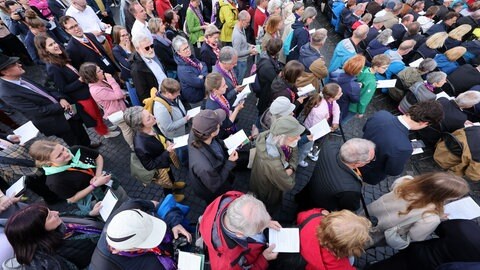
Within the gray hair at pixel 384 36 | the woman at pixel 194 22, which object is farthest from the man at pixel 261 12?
the gray hair at pixel 384 36

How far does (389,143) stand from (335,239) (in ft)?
6.09

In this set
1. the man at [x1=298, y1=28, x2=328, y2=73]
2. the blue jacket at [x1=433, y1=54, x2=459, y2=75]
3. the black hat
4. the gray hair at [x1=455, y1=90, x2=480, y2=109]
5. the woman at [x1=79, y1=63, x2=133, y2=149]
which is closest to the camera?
the black hat

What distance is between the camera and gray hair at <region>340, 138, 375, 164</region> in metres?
2.71

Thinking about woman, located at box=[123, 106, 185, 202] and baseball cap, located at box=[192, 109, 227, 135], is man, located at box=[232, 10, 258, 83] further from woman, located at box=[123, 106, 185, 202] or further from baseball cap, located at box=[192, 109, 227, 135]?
baseball cap, located at box=[192, 109, 227, 135]

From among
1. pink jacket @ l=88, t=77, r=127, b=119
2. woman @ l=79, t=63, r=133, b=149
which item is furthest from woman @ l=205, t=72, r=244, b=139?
pink jacket @ l=88, t=77, r=127, b=119

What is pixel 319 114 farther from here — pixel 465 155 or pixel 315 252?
pixel 465 155

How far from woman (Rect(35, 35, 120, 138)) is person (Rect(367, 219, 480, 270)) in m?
5.30

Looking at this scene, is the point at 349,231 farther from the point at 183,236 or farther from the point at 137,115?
the point at 137,115

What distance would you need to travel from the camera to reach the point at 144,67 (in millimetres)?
4383

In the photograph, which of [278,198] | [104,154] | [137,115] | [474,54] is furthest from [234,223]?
[474,54]

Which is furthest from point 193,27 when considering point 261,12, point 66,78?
point 66,78

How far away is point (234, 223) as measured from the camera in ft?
7.13

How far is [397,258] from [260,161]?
1.86 m

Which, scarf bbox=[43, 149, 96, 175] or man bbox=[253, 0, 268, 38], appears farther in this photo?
man bbox=[253, 0, 268, 38]
